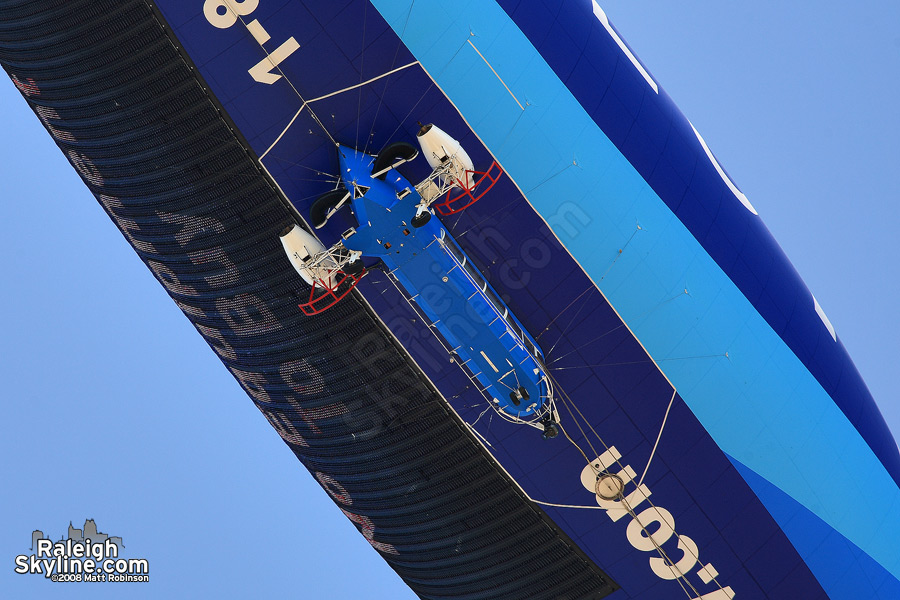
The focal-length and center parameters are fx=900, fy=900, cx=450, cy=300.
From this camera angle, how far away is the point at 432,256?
34.3 feet

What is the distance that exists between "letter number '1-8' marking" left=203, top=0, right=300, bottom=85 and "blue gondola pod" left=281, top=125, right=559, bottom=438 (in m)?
1.23

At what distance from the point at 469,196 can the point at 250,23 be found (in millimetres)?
3172

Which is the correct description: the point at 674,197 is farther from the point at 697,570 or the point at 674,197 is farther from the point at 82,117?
the point at 82,117

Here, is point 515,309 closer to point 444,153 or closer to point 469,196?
point 469,196

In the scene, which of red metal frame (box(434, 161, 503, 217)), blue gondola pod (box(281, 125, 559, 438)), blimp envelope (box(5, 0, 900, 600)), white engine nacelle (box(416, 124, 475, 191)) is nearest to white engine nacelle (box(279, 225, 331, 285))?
blue gondola pod (box(281, 125, 559, 438))

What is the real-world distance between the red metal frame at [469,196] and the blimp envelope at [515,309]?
1.3 inches

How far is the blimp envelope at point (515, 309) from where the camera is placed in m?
10.4

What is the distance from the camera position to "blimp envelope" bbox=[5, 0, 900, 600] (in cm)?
1041

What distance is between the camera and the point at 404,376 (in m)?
11.9

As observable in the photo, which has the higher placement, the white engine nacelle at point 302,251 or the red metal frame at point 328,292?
the white engine nacelle at point 302,251

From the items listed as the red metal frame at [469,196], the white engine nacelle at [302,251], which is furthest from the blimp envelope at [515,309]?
the white engine nacelle at [302,251]

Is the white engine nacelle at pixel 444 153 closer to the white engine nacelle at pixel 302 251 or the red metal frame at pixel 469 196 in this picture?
the red metal frame at pixel 469 196

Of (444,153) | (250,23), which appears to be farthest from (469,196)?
(250,23)

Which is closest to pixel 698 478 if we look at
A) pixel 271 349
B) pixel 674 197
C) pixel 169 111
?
pixel 674 197
